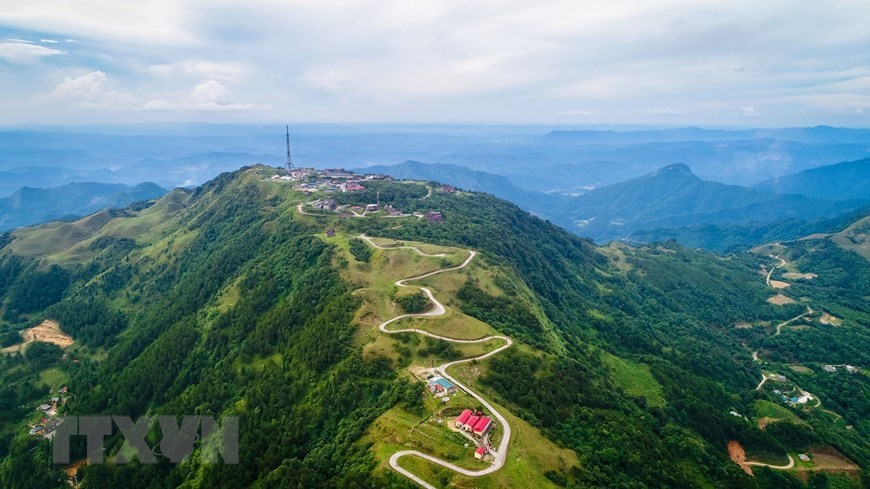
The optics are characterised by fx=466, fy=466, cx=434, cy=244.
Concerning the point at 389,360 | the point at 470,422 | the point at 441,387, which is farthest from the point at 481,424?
the point at 389,360

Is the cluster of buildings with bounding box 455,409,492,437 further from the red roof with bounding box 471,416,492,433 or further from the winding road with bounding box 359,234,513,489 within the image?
the winding road with bounding box 359,234,513,489

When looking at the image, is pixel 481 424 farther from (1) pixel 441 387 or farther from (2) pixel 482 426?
(1) pixel 441 387

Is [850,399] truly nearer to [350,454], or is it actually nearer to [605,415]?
[605,415]

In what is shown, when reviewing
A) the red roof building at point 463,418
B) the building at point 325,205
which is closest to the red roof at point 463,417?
the red roof building at point 463,418

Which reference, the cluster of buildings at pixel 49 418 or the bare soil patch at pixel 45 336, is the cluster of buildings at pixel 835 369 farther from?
the bare soil patch at pixel 45 336

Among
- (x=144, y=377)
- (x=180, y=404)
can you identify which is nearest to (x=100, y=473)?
(x=180, y=404)
